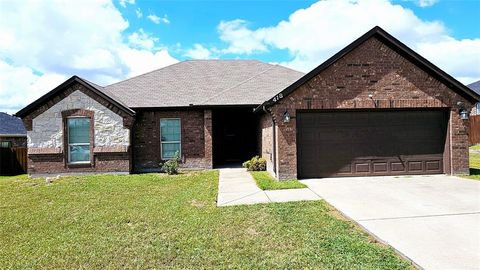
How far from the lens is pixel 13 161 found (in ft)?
50.4

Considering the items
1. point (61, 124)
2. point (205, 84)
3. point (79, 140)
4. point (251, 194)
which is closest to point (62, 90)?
point (61, 124)

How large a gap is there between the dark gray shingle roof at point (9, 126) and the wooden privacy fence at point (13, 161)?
44.6 ft

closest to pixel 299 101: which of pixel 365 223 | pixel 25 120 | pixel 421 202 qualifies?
pixel 421 202

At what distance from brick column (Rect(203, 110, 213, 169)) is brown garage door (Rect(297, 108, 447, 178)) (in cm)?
516

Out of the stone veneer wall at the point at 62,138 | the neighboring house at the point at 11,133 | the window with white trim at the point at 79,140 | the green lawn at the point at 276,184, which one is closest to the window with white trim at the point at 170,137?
the stone veneer wall at the point at 62,138

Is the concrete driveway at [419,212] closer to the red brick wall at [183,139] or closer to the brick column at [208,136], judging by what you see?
the brick column at [208,136]

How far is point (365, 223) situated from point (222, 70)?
14.9m

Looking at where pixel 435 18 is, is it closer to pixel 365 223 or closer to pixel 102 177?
pixel 365 223

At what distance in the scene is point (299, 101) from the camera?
10.3 m

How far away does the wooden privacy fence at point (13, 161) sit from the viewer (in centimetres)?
1523

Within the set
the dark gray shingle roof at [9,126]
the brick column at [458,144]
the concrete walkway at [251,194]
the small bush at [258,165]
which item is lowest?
the concrete walkway at [251,194]

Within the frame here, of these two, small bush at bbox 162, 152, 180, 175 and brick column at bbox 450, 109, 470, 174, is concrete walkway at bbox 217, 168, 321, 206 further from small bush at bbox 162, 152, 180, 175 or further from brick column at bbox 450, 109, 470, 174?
brick column at bbox 450, 109, 470, 174

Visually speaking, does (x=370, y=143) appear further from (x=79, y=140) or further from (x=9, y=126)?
(x=9, y=126)

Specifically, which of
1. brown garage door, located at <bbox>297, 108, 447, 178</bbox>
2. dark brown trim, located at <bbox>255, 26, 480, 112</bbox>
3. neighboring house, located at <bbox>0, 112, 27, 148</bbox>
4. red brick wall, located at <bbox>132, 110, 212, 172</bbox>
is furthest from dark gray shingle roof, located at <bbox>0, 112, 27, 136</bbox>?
brown garage door, located at <bbox>297, 108, 447, 178</bbox>
